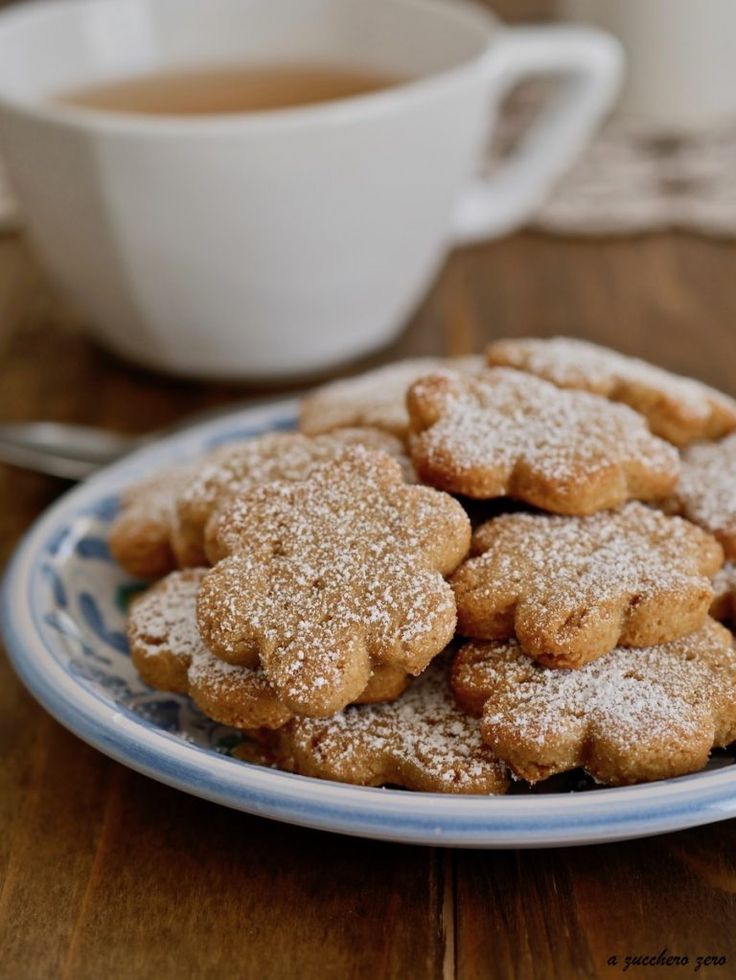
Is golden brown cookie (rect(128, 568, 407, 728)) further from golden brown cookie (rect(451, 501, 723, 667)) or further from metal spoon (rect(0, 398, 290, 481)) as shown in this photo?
metal spoon (rect(0, 398, 290, 481))

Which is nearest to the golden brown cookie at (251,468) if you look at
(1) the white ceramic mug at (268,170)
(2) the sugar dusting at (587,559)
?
(2) the sugar dusting at (587,559)

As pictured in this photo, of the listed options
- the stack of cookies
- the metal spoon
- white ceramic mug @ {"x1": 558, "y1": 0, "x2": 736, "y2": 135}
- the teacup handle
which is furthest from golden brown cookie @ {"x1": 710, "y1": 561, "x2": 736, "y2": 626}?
white ceramic mug @ {"x1": 558, "y1": 0, "x2": 736, "y2": 135}

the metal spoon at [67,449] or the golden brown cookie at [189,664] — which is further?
the metal spoon at [67,449]

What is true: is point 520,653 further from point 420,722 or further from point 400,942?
point 400,942

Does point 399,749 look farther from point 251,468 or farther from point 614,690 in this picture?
Answer: point 251,468

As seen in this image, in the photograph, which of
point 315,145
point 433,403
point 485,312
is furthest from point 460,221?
point 433,403

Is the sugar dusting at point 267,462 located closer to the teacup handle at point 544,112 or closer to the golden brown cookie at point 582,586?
the golden brown cookie at point 582,586

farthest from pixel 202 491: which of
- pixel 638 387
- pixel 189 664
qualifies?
pixel 638 387
